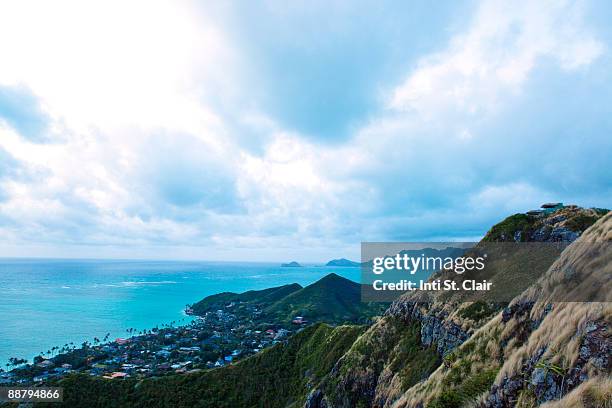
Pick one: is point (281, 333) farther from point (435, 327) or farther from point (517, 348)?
point (517, 348)

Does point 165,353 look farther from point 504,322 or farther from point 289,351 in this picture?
point 504,322

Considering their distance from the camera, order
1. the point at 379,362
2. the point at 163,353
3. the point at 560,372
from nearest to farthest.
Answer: the point at 560,372 → the point at 379,362 → the point at 163,353

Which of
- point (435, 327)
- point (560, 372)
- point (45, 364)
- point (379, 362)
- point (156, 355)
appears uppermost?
point (560, 372)

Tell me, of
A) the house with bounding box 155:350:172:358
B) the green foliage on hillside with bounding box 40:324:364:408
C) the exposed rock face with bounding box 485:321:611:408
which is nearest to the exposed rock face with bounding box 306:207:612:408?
the exposed rock face with bounding box 485:321:611:408

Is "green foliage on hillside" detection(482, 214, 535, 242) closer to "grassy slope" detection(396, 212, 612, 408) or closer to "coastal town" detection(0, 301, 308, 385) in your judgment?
"grassy slope" detection(396, 212, 612, 408)

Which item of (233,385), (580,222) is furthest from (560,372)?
(233,385)

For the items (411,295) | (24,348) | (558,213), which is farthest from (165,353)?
(558,213)
